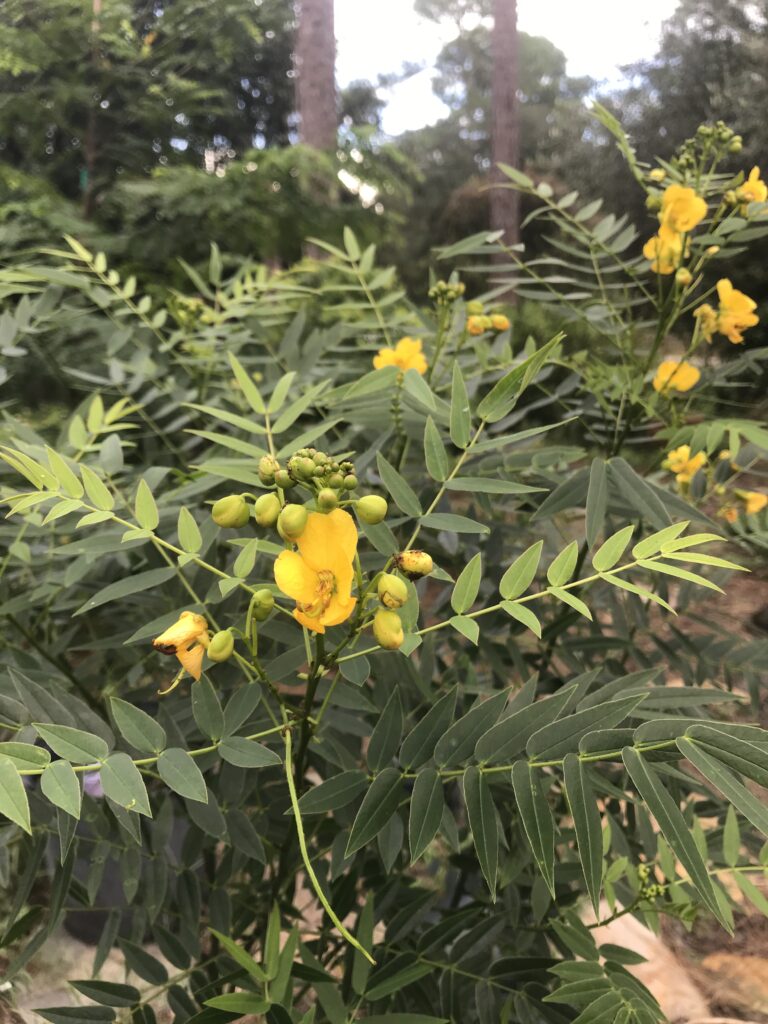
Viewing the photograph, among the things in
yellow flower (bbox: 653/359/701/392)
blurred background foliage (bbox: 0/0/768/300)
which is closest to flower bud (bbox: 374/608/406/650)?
yellow flower (bbox: 653/359/701/392)

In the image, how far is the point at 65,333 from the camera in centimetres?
189

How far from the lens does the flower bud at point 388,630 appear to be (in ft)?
1.25

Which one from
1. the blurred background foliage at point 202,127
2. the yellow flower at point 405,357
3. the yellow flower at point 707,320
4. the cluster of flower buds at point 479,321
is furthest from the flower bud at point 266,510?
the blurred background foliage at point 202,127

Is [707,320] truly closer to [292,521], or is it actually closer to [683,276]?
[683,276]

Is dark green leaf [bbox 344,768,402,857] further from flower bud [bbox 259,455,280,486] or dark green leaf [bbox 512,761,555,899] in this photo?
flower bud [bbox 259,455,280,486]

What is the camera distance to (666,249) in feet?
2.36

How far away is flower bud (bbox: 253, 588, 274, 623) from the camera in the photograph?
42 cm

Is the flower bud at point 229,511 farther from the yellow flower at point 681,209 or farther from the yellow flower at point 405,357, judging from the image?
the yellow flower at point 681,209

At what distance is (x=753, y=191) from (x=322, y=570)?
0.64 metres

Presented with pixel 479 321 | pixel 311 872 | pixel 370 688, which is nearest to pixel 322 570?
pixel 311 872

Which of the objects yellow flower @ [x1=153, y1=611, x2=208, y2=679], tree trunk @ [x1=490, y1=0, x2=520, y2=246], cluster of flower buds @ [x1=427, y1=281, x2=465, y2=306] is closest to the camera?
yellow flower @ [x1=153, y1=611, x2=208, y2=679]

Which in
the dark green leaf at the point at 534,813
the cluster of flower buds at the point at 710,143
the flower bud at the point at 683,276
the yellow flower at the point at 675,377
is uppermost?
the cluster of flower buds at the point at 710,143

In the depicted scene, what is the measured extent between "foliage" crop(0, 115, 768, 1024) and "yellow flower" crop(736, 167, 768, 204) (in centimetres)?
2

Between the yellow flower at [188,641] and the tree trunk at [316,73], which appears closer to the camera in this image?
the yellow flower at [188,641]
